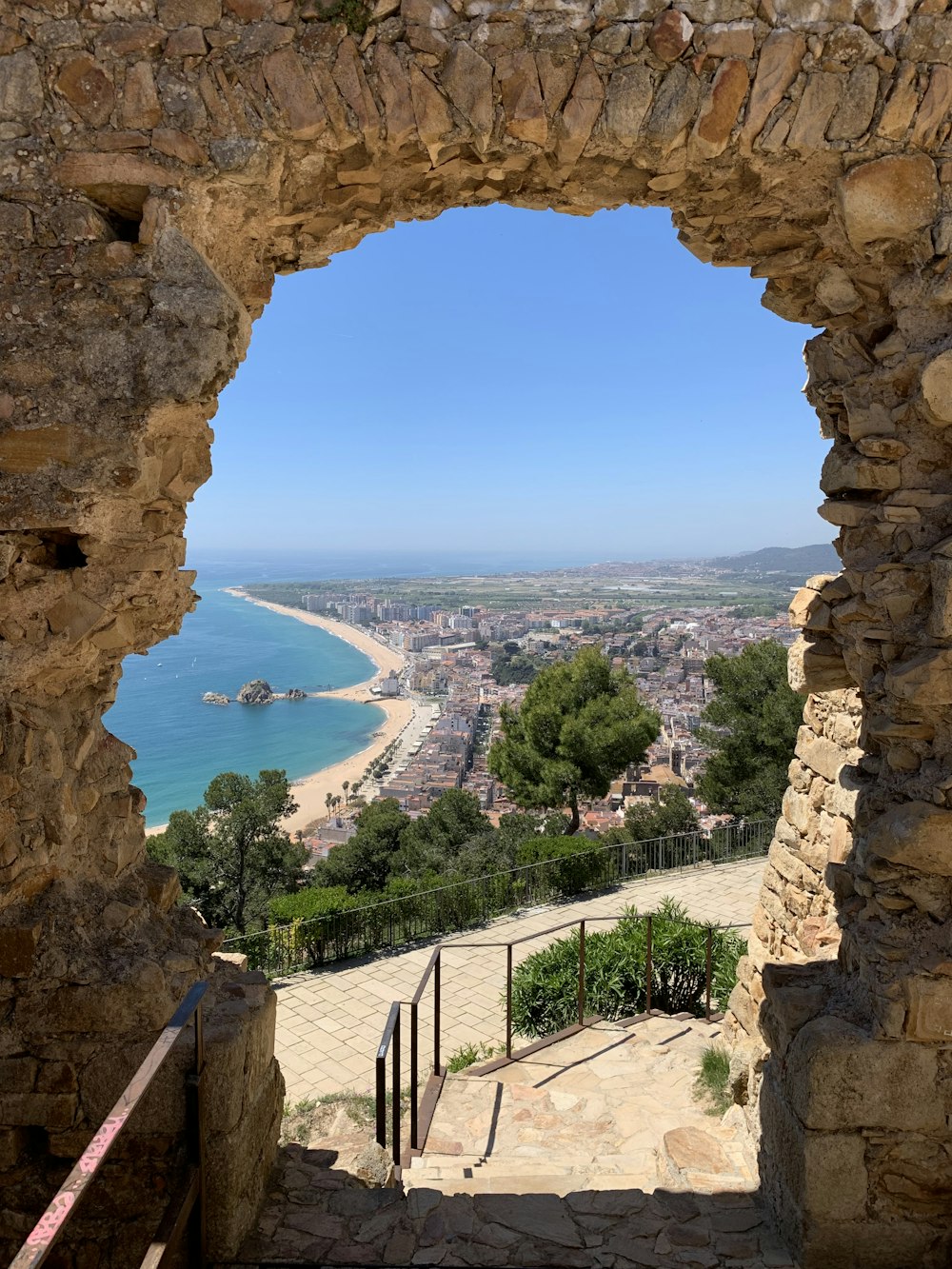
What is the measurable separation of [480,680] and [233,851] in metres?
33.2

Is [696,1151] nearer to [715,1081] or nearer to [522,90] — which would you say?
[715,1081]

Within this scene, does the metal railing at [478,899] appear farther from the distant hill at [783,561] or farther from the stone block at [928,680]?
the distant hill at [783,561]

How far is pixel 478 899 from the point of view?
12016 mm

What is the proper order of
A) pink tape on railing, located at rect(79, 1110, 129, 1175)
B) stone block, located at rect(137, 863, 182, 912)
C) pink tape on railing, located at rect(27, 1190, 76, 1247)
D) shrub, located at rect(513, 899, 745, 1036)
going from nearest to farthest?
1. pink tape on railing, located at rect(27, 1190, 76, 1247)
2. pink tape on railing, located at rect(79, 1110, 129, 1175)
3. stone block, located at rect(137, 863, 182, 912)
4. shrub, located at rect(513, 899, 745, 1036)

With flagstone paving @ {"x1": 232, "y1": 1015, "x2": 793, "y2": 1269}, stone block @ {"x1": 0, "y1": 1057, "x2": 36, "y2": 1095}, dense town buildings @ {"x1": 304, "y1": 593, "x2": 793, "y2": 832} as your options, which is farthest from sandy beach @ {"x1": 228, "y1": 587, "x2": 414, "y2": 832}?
stone block @ {"x1": 0, "y1": 1057, "x2": 36, "y2": 1095}

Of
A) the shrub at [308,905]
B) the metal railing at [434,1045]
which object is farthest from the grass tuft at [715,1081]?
the shrub at [308,905]

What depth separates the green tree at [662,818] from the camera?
16.8 meters

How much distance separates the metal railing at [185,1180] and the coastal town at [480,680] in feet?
26.4

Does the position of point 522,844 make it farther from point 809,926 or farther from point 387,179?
point 387,179

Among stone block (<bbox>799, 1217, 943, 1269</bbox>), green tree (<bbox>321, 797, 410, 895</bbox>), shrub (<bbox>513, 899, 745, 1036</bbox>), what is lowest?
green tree (<bbox>321, 797, 410, 895</bbox>)

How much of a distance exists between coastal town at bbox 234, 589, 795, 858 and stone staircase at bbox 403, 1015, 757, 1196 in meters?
5.16

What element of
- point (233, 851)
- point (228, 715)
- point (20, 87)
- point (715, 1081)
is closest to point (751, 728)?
point (233, 851)

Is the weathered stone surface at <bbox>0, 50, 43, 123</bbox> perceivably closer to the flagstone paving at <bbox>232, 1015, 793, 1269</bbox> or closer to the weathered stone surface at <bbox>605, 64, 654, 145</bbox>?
the weathered stone surface at <bbox>605, 64, 654, 145</bbox>

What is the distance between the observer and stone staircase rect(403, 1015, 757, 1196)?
12.2 feet
